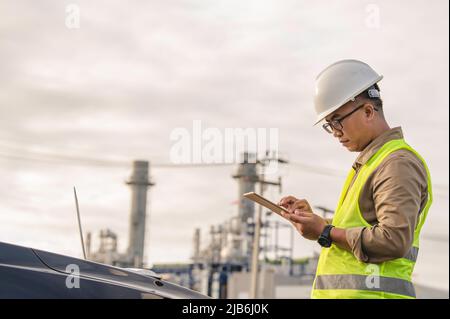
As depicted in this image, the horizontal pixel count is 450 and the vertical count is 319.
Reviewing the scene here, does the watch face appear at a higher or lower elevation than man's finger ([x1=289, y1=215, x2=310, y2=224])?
lower

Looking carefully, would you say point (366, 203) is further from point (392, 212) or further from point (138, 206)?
point (138, 206)

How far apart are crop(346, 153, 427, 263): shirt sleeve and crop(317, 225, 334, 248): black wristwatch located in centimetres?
10

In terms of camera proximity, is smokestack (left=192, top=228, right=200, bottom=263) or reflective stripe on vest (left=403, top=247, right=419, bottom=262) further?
smokestack (left=192, top=228, right=200, bottom=263)

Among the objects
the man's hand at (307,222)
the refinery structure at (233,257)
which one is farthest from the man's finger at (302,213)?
the refinery structure at (233,257)

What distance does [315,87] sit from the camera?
4.33 metres

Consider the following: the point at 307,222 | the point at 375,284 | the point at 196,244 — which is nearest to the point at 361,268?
the point at 375,284

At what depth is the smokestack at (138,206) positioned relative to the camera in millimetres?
58938

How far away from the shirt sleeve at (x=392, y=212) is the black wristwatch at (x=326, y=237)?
3.9 inches

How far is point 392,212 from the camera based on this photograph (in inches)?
144

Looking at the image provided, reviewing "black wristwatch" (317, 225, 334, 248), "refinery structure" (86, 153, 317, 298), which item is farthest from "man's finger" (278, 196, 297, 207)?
"refinery structure" (86, 153, 317, 298)

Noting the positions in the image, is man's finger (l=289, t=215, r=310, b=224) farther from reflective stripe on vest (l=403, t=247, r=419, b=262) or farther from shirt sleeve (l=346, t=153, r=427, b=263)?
reflective stripe on vest (l=403, t=247, r=419, b=262)

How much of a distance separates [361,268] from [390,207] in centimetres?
34

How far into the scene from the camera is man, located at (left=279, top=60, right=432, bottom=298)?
12.1ft
